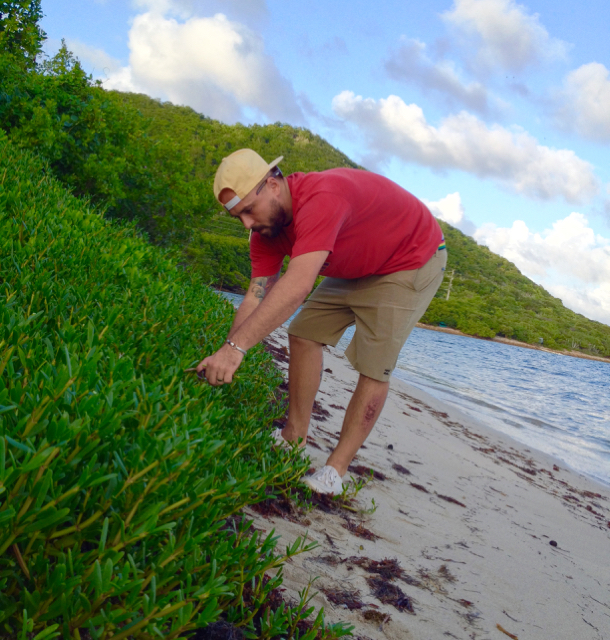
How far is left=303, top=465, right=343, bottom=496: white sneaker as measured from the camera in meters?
3.17

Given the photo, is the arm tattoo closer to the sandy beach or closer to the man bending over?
the man bending over

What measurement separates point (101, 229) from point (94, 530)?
3.48 meters

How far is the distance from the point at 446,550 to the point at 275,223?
2.22 metres

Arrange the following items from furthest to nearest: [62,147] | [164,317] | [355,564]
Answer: [62,147]
[164,317]
[355,564]

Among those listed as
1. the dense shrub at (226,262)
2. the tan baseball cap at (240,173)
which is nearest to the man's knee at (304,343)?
the tan baseball cap at (240,173)

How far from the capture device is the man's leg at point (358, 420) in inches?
137

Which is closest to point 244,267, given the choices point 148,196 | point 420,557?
point 148,196

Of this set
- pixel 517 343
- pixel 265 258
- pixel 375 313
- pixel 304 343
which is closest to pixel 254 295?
pixel 265 258

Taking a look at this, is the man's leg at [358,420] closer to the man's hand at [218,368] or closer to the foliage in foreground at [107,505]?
the man's hand at [218,368]

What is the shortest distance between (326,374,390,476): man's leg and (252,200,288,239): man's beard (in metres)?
1.17

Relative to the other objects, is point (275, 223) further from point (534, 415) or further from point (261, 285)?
point (534, 415)

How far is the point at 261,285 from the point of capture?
12.6 ft

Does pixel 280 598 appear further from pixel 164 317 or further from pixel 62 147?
pixel 62 147

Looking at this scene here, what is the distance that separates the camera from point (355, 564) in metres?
2.57
